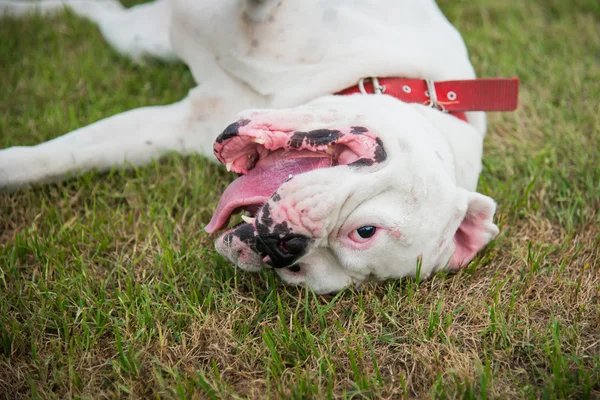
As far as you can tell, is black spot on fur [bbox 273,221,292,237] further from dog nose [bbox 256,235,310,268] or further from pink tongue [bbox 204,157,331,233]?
pink tongue [bbox 204,157,331,233]

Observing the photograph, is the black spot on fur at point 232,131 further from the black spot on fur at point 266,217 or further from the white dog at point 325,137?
the black spot on fur at point 266,217

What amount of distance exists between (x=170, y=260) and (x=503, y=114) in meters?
2.36

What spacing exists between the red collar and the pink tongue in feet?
1.86

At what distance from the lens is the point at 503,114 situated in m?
3.99

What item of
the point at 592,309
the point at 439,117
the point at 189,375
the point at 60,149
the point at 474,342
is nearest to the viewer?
the point at 189,375

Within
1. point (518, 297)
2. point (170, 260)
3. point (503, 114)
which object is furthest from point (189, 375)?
point (503, 114)

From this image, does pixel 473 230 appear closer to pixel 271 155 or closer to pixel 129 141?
pixel 271 155

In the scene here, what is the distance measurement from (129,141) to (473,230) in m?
1.79

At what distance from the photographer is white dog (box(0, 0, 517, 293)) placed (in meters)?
2.33

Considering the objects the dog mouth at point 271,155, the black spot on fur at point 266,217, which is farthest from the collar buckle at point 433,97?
the black spot on fur at point 266,217

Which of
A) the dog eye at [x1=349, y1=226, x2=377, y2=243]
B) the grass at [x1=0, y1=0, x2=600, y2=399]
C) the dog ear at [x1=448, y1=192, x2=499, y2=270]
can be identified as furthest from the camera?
the dog ear at [x1=448, y1=192, x2=499, y2=270]

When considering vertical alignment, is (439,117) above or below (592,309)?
above

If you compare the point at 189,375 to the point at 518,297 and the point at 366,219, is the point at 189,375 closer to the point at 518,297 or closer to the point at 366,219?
the point at 366,219

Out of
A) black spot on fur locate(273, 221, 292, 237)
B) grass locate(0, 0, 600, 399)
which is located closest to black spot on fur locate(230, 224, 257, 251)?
black spot on fur locate(273, 221, 292, 237)
